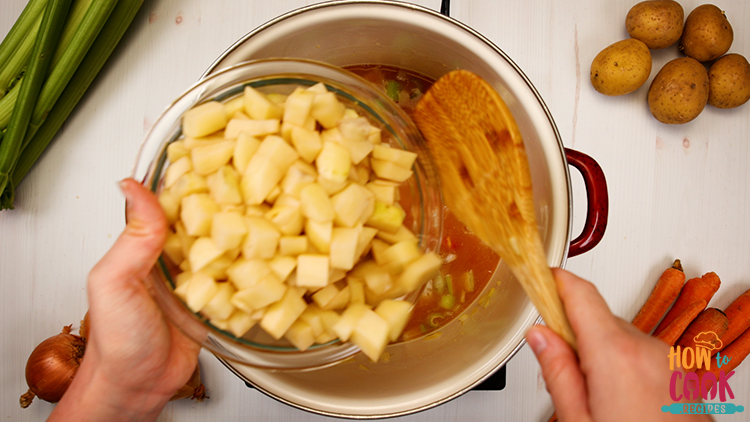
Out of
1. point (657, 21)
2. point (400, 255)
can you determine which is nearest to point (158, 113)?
point (400, 255)

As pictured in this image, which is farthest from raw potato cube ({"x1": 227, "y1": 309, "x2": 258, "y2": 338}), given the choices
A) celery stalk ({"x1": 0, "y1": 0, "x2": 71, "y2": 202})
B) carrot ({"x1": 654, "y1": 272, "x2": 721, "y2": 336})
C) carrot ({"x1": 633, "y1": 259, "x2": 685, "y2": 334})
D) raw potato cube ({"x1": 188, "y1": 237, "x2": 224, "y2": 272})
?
carrot ({"x1": 654, "y1": 272, "x2": 721, "y2": 336})

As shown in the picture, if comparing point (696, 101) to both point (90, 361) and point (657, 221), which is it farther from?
point (90, 361)

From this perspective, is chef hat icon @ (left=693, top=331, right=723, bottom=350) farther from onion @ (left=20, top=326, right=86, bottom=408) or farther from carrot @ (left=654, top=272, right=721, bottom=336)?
onion @ (left=20, top=326, right=86, bottom=408)

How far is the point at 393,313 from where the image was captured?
0.89 meters

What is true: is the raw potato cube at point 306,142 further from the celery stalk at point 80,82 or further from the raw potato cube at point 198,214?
the celery stalk at point 80,82

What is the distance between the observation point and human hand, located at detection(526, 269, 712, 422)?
74 cm

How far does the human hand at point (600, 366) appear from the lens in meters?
0.74

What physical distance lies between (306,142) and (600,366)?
2.14ft

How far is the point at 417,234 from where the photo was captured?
3.64ft

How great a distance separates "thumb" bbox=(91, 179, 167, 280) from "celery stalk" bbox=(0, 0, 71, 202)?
62 cm

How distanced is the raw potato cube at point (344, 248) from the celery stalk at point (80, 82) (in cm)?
103

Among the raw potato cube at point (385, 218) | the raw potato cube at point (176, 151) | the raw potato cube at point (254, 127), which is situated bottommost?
the raw potato cube at point (385, 218)

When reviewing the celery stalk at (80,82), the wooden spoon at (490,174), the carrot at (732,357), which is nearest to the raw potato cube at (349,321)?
the wooden spoon at (490,174)

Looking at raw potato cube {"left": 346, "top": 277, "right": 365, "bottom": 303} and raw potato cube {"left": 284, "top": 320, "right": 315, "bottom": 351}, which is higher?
raw potato cube {"left": 346, "top": 277, "right": 365, "bottom": 303}
